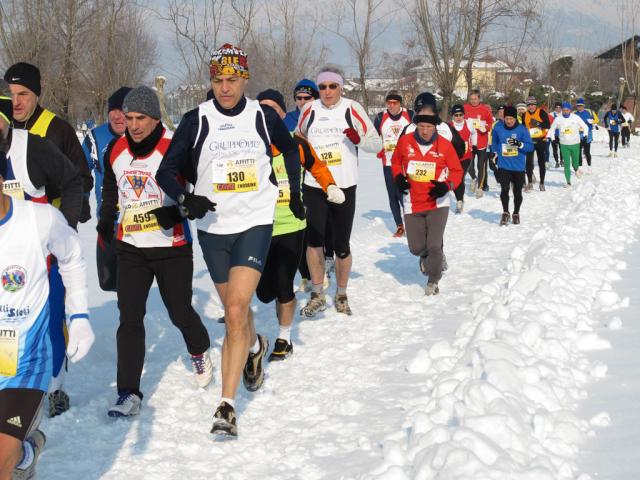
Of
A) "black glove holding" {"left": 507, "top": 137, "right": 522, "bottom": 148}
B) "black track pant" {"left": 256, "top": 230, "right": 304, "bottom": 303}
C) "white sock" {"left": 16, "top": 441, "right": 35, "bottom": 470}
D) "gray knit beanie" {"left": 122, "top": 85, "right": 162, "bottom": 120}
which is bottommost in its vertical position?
"white sock" {"left": 16, "top": 441, "right": 35, "bottom": 470}

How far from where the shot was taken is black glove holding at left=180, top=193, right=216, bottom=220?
4.09 m

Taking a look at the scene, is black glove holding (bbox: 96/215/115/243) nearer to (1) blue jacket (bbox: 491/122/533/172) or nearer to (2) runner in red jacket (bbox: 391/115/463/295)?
(2) runner in red jacket (bbox: 391/115/463/295)

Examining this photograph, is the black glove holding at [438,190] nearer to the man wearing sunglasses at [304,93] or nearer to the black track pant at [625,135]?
the man wearing sunglasses at [304,93]

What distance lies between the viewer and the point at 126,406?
4500 mm

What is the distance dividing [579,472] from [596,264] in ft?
15.7

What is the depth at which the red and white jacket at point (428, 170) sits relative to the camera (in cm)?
782

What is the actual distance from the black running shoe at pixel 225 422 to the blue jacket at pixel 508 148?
9.17 meters

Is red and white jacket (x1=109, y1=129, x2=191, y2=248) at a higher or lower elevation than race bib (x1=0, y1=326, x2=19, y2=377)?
higher

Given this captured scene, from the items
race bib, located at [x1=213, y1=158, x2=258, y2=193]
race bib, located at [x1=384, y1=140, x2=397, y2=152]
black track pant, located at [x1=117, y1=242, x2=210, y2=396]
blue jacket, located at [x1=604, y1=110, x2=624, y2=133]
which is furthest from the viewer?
blue jacket, located at [x1=604, y1=110, x2=624, y2=133]

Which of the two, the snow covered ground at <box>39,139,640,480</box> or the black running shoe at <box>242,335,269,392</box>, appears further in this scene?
the black running shoe at <box>242,335,269,392</box>

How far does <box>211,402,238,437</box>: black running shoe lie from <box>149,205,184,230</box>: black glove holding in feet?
3.72

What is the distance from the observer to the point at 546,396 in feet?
13.0

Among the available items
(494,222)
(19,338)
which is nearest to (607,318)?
(19,338)

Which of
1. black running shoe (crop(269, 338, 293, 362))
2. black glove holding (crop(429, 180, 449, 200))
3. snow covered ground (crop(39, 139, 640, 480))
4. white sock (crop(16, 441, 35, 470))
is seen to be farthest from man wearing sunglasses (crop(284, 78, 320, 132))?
white sock (crop(16, 441, 35, 470))
